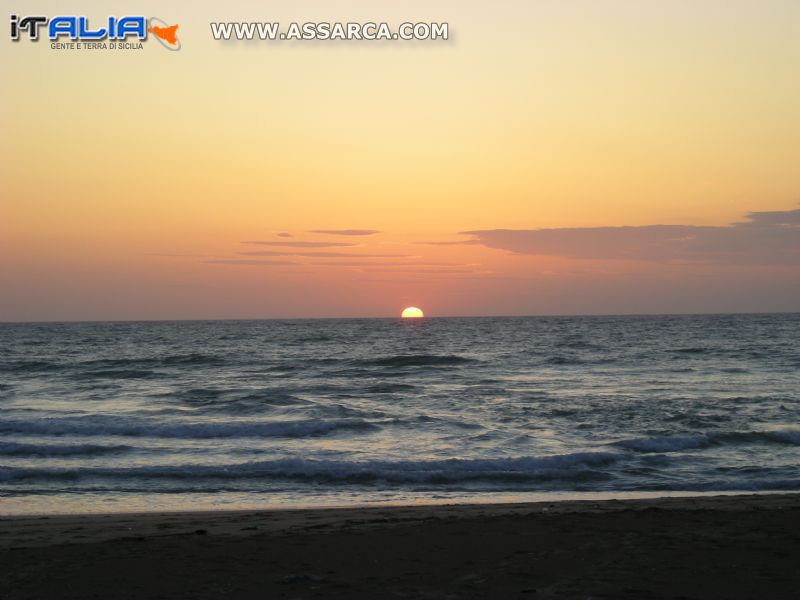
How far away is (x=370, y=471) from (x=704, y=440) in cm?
876

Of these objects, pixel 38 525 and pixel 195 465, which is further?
pixel 195 465

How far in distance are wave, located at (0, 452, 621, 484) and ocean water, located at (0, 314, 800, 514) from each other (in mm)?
47

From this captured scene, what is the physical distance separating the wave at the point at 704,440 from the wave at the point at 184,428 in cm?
741

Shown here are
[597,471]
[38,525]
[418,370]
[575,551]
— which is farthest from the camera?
[418,370]

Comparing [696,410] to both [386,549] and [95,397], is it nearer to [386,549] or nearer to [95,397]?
[386,549]

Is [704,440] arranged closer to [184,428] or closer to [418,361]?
[184,428]

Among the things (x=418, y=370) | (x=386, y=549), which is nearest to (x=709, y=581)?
(x=386, y=549)

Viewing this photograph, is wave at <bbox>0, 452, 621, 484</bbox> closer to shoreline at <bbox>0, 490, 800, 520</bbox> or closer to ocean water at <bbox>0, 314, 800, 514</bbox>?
ocean water at <bbox>0, 314, 800, 514</bbox>

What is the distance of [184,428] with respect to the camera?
75.7 feet

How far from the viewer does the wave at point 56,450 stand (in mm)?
19406

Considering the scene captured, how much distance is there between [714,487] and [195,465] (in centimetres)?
1083

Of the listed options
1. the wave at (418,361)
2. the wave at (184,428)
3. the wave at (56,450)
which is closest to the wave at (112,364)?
the wave at (418,361)

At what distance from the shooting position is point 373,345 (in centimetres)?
7181

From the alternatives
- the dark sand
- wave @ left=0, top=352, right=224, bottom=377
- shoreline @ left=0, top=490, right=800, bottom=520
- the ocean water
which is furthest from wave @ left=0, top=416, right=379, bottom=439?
wave @ left=0, top=352, right=224, bottom=377
